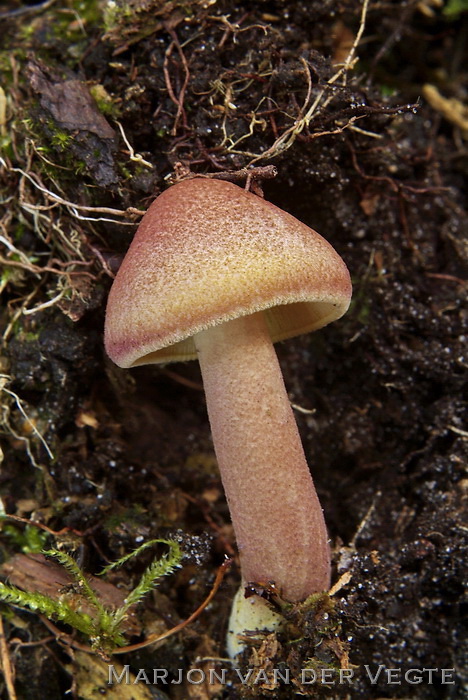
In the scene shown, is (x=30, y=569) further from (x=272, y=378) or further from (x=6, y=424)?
(x=272, y=378)

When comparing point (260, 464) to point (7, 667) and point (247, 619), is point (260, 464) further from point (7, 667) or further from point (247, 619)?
point (7, 667)

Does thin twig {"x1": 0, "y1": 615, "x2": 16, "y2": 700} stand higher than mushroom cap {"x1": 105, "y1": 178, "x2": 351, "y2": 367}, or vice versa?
mushroom cap {"x1": 105, "y1": 178, "x2": 351, "y2": 367}

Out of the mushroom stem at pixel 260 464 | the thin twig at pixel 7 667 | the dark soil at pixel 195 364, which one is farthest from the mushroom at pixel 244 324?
the thin twig at pixel 7 667

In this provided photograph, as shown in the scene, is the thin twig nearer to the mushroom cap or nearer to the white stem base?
the white stem base

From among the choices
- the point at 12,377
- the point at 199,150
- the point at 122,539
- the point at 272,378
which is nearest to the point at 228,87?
the point at 199,150

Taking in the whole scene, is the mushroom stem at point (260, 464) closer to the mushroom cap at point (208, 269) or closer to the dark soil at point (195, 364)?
the dark soil at point (195, 364)

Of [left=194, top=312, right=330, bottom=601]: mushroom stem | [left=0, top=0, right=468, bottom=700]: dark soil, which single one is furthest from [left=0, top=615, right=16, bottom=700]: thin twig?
[left=194, top=312, right=330, bottom=601]: mushroom stem
